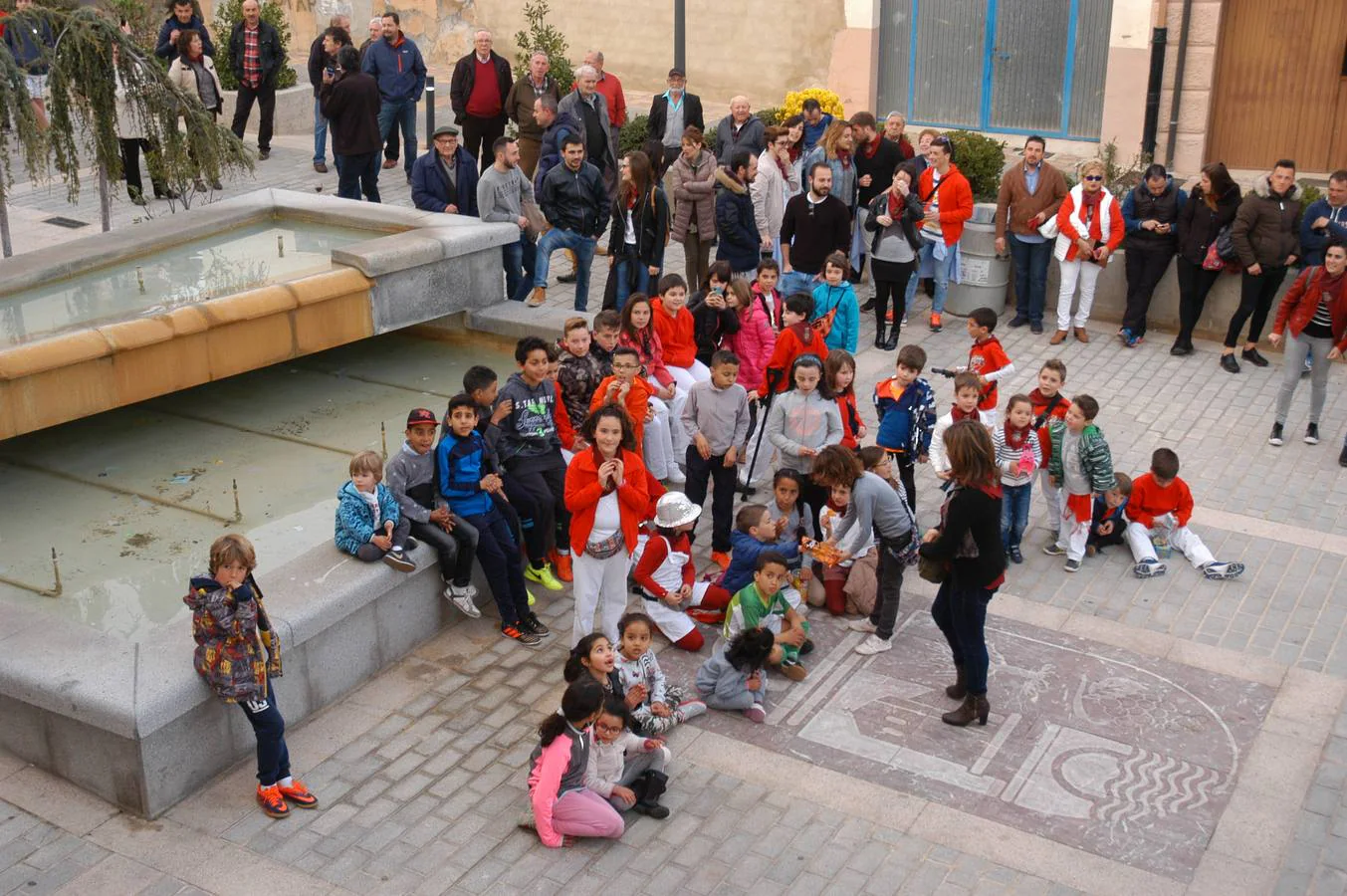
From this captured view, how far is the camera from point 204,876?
22.7 ft

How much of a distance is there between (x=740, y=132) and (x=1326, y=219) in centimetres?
568

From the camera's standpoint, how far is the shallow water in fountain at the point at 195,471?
899 cm

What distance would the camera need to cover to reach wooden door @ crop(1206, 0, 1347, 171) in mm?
17734

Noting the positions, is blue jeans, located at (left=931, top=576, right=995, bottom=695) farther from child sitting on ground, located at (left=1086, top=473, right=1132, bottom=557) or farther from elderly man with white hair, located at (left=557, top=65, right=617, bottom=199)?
elderly man with white hair, located at (left=557, top=65, right=617, bottom=199)

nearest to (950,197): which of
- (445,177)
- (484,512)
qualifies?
(445,177)

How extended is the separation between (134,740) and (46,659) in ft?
2.14

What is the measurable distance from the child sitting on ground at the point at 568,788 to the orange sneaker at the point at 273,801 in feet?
3.95

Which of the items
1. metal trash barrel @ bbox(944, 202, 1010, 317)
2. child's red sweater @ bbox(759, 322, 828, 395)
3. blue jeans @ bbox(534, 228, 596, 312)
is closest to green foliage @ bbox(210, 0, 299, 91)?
blue jeans @ bbox(534, 228, 596, 312)

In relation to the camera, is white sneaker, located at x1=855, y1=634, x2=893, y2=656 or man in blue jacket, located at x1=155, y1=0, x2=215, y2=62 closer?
white sneaker, located at x1=855, y1=634, x2=893, y2=656

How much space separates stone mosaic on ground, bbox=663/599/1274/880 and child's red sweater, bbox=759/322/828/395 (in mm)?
2115

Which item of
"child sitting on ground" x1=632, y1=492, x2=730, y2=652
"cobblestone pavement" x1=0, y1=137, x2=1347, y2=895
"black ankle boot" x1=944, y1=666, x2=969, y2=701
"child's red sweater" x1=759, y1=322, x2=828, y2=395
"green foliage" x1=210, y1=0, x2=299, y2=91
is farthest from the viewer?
"green foliage" x1=210, y1=0, x2=299, y2=91

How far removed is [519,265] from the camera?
1370 centimetres

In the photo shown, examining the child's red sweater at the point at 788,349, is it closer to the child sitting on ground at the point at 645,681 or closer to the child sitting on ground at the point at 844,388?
the child sitting on ground at the point at 844,388

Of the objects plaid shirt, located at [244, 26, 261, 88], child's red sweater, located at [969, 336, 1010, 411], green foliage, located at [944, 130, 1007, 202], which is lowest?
child's red sweater, located at [969, 336, 1010, 411]
